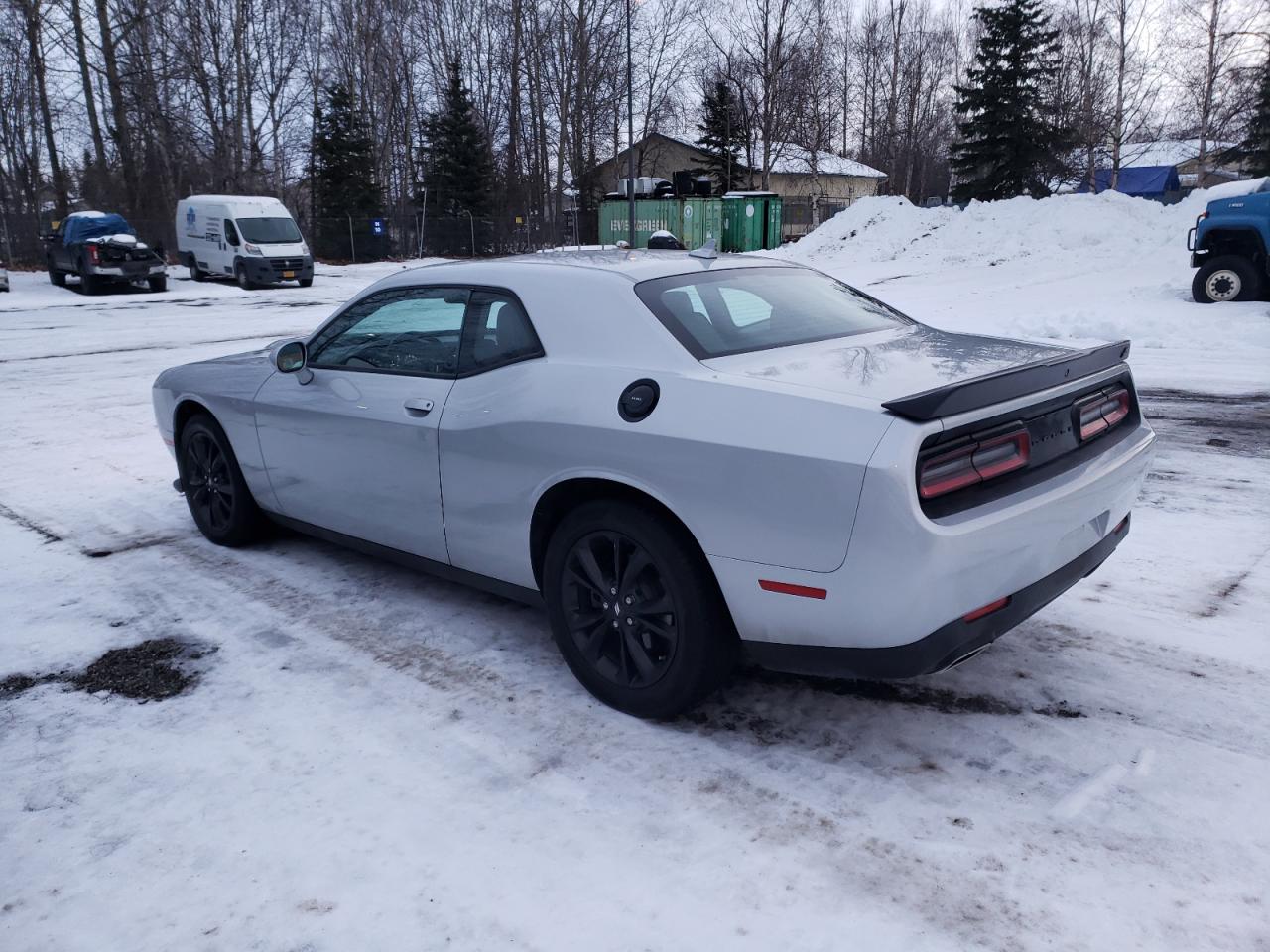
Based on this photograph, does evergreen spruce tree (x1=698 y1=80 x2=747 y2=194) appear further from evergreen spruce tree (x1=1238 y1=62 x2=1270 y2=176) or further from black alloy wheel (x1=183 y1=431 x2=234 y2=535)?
black alloy wheel (x1=183 y1=431 x2=234 y2=535)

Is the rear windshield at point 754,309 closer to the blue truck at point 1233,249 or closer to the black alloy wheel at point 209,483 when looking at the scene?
the black alloy wheel at point 209,483

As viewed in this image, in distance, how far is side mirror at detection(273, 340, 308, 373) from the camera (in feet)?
14.8

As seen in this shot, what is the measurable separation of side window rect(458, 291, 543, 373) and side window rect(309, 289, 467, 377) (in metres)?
0.06

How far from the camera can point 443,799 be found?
2.87 m

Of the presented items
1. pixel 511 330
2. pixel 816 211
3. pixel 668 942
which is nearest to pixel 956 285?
pixel 511 330

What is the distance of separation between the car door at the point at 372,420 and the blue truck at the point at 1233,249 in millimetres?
13221

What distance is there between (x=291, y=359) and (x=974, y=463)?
10.3 ft

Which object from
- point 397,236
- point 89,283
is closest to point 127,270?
point 89,283

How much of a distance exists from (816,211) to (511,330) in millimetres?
40563

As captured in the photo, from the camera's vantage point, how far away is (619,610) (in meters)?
3.25

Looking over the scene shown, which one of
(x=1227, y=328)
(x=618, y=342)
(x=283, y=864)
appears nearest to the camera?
(x=283, y=864)

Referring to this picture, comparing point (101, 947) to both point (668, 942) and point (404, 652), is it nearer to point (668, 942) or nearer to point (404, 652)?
point (668, 942)

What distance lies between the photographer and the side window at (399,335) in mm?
3908

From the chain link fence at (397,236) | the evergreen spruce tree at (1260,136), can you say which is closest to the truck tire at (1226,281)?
the evergreen spruce tree at (1260,136)
